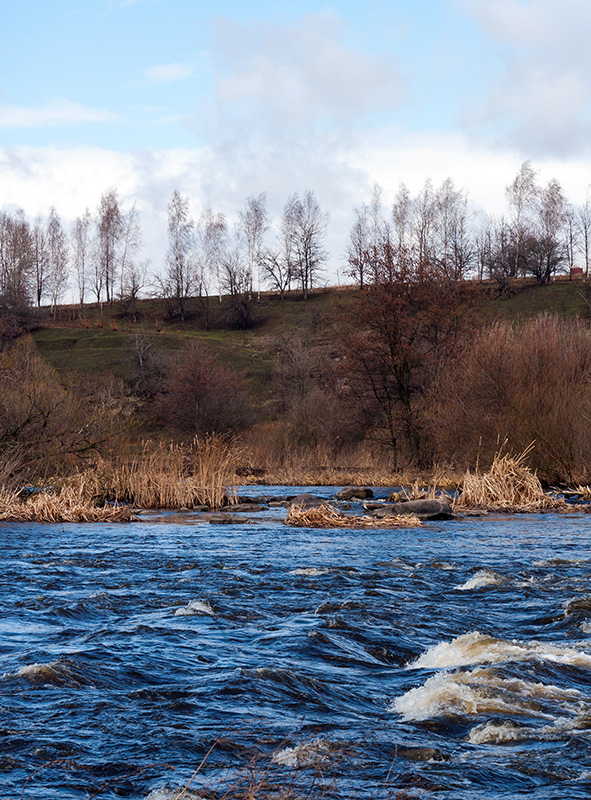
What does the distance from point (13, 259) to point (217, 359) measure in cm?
3255

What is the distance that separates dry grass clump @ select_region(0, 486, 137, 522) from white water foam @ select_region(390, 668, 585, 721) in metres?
12.8

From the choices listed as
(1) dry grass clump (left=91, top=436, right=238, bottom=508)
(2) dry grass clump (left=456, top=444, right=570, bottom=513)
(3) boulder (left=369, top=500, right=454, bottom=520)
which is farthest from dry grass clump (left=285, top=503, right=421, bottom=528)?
(1) dry grass clump (left=91, top=436, right=238, bottom=508)

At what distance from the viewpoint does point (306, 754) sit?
418cm

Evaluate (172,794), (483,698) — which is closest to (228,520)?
(483,698)

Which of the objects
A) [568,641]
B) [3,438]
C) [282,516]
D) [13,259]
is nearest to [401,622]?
[568,641]

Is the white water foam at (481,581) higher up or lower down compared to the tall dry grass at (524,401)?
lower down

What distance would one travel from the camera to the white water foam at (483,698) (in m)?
4.97

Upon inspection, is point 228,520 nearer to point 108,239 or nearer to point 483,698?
point 483,698

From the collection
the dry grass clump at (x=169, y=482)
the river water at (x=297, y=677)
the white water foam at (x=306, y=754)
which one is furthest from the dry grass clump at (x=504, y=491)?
the white water foam at (x=306, y=754)

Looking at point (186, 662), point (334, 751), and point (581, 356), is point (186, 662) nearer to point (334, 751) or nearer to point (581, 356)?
point (334, 751)

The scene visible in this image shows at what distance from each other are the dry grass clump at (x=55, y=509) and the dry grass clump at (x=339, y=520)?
3.82m

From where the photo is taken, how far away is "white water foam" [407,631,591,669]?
20.1 feet

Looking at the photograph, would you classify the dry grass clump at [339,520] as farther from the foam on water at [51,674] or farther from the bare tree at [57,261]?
the bare tree at [57,261]

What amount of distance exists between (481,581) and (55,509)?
1049cm
